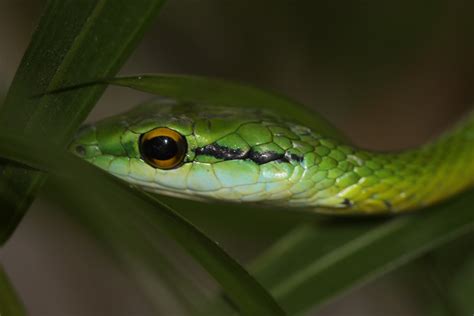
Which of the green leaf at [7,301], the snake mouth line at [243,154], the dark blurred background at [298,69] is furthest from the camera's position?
the dark blurred background at [298,69]

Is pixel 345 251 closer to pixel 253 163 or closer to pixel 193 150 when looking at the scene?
pixel 253 163

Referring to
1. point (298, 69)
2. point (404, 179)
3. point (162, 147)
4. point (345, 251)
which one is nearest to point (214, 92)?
point (162, 147)

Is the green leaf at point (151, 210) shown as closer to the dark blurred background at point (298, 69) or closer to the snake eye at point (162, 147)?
the snake eye at point (162, 147)

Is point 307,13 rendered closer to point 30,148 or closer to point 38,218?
point 38,218

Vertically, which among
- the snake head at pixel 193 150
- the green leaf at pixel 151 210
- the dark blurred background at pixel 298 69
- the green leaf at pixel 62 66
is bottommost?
the green leaf at pixel 151 210

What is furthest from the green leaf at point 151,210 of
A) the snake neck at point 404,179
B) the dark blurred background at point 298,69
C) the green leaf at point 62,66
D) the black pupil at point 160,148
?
the dark blurred background at point 298,69

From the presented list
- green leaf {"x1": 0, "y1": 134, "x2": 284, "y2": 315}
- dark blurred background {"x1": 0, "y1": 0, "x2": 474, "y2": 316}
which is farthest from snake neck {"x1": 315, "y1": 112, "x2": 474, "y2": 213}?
dark blurred background {"x1": 0, "y1": 0, "x2": 474, "y2": 316}
